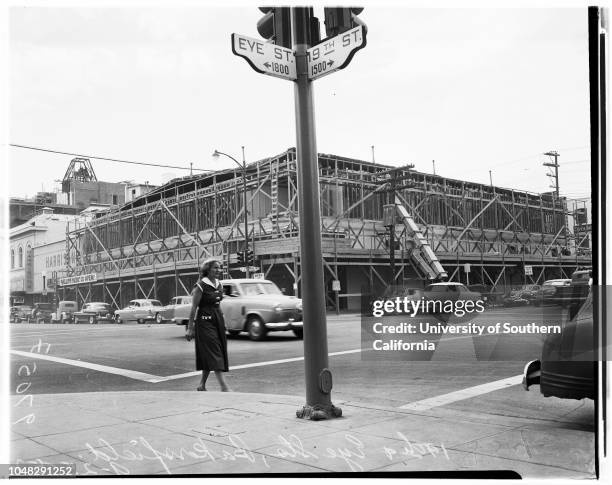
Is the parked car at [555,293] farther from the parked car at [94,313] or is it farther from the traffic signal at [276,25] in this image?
the parked car at [94,313]

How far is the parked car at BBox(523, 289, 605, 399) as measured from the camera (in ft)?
15.8

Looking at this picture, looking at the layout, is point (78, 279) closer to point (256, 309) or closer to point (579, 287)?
point (256, 309)

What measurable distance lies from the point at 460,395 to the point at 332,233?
1.85 m

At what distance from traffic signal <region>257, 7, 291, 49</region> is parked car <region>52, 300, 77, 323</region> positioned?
2577 mm

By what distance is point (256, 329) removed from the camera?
6.24 metres

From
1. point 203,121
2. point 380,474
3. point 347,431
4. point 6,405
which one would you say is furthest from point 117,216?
point 380,474

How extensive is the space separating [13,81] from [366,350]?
323 cm

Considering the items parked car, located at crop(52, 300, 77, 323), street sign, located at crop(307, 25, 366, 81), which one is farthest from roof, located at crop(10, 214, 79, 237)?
street sign, located at crop(307, 25, 366, 81)

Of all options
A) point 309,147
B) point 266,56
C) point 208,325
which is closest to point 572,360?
point 309,147

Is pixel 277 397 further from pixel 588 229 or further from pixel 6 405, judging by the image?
pixel 588 229

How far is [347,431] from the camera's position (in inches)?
206

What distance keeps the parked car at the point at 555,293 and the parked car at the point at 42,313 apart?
357 centimetres

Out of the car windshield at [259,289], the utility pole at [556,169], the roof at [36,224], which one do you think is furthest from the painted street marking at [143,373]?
the utility pole at [556,169]

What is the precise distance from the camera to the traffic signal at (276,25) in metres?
5.39
